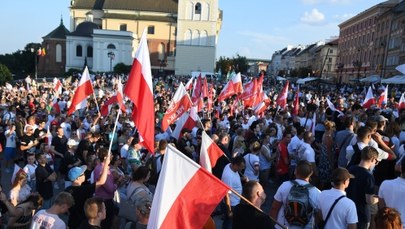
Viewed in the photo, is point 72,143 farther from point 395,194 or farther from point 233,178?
point 395,194

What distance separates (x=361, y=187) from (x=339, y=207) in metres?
1.02

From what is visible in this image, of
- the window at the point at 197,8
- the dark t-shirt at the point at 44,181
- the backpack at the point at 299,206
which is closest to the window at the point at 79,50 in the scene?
the window at the point at 197,8

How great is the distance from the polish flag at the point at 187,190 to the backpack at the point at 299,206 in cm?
118

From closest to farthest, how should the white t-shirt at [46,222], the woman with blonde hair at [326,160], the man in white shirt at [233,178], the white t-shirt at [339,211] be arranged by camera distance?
1. the white t-shirt at [339,211]
2. the white t-shirt at [46,222]
3. the man in white shirt at [233,178]
4. the woman with blonde hair at [326,160]

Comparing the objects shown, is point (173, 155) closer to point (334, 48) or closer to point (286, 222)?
point (286, 222)

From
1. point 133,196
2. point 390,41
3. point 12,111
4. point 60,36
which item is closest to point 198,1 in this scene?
point 60,36

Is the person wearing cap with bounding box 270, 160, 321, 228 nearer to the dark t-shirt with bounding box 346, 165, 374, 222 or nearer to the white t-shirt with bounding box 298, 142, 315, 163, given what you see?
the dark t-shirt with bounding box 346, 165, 374, 222

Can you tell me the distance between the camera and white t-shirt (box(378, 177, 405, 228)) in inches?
181

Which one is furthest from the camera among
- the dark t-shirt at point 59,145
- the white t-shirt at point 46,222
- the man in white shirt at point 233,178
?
the dark t-shirt at point 59,145

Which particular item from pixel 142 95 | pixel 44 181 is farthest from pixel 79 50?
pixel 142 95

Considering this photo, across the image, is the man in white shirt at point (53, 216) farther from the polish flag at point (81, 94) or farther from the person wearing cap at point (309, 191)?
the polish flag at point (81, 94)

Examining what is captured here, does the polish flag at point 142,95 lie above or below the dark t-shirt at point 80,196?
above

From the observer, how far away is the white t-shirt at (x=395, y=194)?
181 inches

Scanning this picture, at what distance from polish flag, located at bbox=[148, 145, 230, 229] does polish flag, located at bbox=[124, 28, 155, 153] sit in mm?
1935
